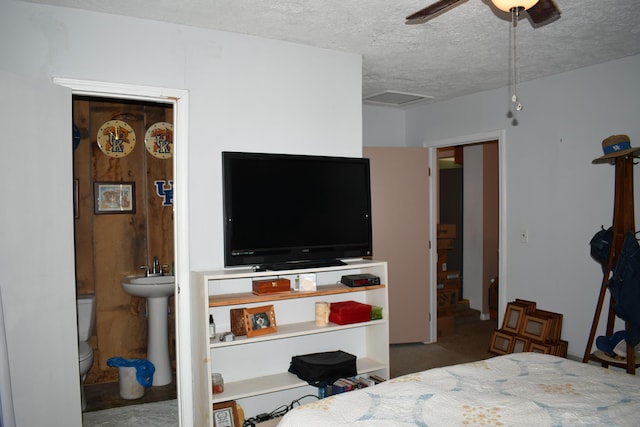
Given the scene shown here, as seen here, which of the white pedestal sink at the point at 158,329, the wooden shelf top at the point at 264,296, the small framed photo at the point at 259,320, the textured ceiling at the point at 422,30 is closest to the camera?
the textured ceiling at the point at 422,30

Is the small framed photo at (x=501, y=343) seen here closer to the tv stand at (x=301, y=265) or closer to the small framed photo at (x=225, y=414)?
the tv stand at (x=301, y=265)

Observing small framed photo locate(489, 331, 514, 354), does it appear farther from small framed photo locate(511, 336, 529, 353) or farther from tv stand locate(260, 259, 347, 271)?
tv stand locate(260, 259, 347, 271)

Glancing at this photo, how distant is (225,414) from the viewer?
108 inches

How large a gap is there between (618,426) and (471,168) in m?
4.96

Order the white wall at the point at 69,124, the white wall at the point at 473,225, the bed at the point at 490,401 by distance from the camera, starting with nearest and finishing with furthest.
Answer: the bed at the point at 490,401 → the white wall at the point at 69,124 → the white wall at the point at 473,225

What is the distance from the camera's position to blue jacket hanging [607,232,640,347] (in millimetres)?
3061

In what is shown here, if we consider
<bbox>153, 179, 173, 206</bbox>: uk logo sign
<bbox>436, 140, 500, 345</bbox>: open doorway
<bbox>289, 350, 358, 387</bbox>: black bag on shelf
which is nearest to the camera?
<bbox>289, 350, 358, 387</bbox>: black bag on shelf

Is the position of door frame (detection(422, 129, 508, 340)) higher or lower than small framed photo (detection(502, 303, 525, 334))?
higher

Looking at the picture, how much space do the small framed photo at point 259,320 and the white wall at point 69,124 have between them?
0.37m

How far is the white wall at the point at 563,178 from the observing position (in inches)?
143

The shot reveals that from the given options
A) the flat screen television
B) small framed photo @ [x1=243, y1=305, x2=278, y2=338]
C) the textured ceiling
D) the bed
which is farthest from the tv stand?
the textured ceiling

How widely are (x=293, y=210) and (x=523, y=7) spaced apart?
170 cm

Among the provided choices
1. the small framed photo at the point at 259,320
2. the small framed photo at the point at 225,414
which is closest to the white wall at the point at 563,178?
the small framed photo at the point at 259,320

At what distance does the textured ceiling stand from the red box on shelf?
5.72 feet
